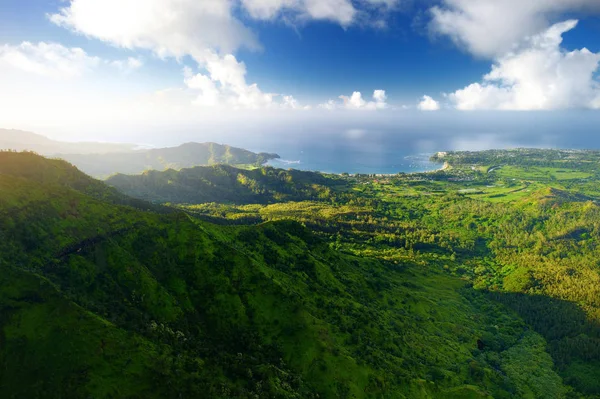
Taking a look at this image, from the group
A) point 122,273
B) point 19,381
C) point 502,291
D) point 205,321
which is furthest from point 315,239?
point 19,381

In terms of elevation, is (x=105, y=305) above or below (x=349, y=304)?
above

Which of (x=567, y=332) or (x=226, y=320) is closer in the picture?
(x=226, y=320)

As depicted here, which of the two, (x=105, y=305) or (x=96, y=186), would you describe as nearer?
(x=105, y=305)

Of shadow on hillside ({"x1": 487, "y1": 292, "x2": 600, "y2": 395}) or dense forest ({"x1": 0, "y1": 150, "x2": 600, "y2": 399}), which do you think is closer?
dense forest ({"x1": 0, "y1": 150, "x2": 600, "y2": 399})

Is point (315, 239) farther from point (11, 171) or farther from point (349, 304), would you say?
point (11, 171)

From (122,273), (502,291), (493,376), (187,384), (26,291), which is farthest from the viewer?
(502,291)

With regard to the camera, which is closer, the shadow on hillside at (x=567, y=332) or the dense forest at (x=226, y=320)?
the dense forest at (x=226, y=320)

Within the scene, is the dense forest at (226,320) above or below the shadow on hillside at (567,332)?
above

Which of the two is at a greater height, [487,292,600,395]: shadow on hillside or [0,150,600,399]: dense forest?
[0,150,600,399]: dense forest
